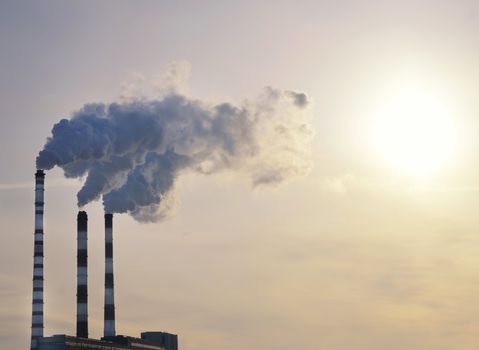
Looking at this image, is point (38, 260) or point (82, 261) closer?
point (38, 260)

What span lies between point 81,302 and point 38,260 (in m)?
7.38

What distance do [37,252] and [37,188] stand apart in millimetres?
7452

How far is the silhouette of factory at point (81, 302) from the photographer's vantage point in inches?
4661

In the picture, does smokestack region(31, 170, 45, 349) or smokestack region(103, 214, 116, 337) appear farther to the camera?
smokestack region(103, 214, 116, 337)

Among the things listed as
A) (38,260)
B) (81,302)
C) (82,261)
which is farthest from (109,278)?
(38,260)

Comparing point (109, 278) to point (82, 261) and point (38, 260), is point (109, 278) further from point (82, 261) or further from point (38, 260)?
point (38, 260)

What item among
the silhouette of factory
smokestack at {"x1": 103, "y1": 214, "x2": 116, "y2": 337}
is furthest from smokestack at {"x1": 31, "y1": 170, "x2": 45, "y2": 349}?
smokestack at {"x1": 103, "y1": 214, "x2": 116, "y2": 337}

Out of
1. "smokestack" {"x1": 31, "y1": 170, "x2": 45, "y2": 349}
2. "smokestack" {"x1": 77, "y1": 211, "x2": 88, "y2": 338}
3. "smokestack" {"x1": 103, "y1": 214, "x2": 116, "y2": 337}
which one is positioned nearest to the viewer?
"smokestack" {"x1": 31, "y1": 170, "x2": 45, "y2": 349}

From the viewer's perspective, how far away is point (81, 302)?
4983 inches

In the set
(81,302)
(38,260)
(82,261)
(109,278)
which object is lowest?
(81,302)

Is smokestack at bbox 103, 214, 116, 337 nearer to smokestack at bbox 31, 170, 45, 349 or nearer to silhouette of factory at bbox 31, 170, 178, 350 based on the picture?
silhouette of factory at bbox 31, 170, 178, 350

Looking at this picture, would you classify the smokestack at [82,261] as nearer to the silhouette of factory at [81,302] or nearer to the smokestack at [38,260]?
the silhouette of factory at [81,302]

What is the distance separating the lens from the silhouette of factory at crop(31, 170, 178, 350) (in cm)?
11839

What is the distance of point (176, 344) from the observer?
476 feet
